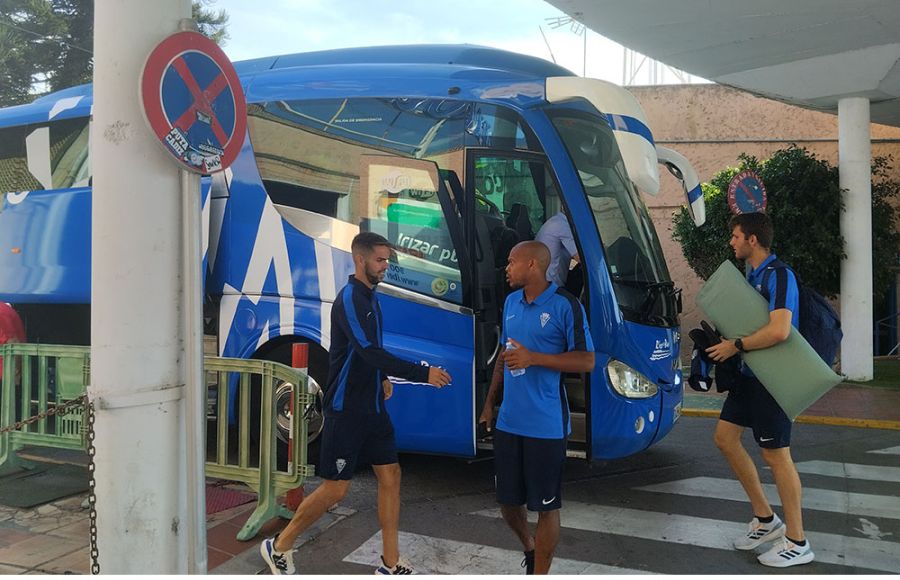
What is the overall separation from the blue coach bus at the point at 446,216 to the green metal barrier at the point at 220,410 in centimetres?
85

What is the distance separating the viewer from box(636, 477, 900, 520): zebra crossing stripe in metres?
5.34

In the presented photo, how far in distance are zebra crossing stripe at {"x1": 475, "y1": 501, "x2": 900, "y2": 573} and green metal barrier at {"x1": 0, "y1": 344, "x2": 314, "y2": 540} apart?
144cm

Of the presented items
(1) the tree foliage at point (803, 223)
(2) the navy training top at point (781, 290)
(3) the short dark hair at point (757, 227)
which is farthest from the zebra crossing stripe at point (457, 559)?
(1) the tree foliage at point (803, 223)

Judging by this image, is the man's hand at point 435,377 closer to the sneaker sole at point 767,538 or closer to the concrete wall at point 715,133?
the sneaker sole at point 767,538

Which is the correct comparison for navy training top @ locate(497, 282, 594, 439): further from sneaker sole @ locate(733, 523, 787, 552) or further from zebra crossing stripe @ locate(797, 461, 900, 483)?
zebra crossing stripe @ locate(797, 461, 900, 483)

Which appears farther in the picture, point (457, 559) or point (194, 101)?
point (457, 559)

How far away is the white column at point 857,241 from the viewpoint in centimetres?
1161

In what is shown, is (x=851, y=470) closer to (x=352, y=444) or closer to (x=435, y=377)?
(x=435, y=377)

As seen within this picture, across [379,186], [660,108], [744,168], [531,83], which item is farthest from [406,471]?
[660,108]

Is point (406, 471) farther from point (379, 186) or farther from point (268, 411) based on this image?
point (379, 186)

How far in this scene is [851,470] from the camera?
6496mm

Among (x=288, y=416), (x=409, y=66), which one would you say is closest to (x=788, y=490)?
(x=288, y=416)

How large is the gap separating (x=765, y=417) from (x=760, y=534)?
777 mm

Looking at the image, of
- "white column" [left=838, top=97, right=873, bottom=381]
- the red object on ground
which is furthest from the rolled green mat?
"white column" [left=838, top=97, right=873, bottom=381]
